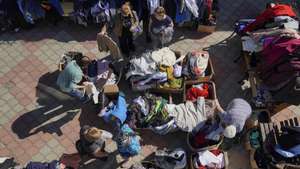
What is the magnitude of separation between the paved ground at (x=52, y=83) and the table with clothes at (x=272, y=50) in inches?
31.4

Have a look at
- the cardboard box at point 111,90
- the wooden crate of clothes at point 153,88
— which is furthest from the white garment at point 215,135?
the cardboard box at point 111,90

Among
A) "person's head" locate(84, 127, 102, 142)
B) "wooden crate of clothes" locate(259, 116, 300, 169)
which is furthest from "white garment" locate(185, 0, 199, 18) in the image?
"person's head" locate(84, 127, 102, 142)

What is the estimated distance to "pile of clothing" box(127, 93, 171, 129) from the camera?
11.4m

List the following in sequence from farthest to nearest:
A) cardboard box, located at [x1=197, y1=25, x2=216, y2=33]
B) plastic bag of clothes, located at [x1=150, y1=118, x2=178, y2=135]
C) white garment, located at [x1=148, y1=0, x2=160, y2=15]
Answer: cardboard box, located at [x1=197, y1=25, x2=216, y2=33], white garment, located at [x1=148, y1=0, x2=160, y2=15], plastic bag of clothes, located at [x1=150, y1=118, x2=178, y2=135]

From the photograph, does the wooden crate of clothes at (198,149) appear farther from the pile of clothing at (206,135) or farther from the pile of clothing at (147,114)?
the pile of clothing at (147,114)

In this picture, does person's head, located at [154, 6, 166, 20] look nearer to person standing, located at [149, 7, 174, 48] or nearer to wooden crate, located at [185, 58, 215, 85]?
person standing, located at [149, 7, 174, 48]

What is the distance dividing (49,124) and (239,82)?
560cm

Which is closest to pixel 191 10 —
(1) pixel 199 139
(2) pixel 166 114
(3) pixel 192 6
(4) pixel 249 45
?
(3) pixel 192 6

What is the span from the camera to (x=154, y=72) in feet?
39.2

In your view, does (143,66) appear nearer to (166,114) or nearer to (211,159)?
(166,114)

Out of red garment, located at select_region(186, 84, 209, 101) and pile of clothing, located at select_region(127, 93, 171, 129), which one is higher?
red garment, located at select_region(186, 84, 209, 101)

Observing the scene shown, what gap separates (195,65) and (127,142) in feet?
10.3

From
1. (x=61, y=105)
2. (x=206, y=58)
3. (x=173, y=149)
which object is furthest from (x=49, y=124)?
(x=206, y=58)

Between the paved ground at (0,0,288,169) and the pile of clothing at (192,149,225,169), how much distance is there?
0.80 m
